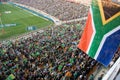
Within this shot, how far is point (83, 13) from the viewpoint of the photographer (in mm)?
43656

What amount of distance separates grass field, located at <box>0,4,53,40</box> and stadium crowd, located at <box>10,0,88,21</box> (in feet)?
11.1

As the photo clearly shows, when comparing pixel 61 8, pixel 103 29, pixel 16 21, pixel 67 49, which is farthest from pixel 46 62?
pixel 61 8

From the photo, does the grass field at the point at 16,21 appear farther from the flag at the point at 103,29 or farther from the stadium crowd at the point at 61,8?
the flag at the point at 103,29

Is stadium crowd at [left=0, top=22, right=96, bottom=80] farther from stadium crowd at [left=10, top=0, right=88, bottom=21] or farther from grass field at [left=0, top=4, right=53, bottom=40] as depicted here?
stadium crowd at [left=10, top=0, right=88, bottom=21]

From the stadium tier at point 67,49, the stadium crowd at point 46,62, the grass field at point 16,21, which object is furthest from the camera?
the grass field at point 16,21

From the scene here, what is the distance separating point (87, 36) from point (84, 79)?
6542mm

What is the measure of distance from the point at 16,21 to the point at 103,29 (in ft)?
124

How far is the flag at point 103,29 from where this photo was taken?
5801 millimetres

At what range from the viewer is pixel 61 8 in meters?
48.7

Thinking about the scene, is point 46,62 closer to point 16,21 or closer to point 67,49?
point 67,49

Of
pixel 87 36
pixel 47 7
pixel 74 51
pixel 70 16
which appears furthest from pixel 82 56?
pixel 47 7

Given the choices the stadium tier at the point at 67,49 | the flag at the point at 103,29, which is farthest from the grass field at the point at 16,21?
the flag at the point at 103,29

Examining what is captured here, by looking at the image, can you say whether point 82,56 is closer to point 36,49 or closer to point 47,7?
point 36,49

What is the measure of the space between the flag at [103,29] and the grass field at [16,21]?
27654 millimetres
